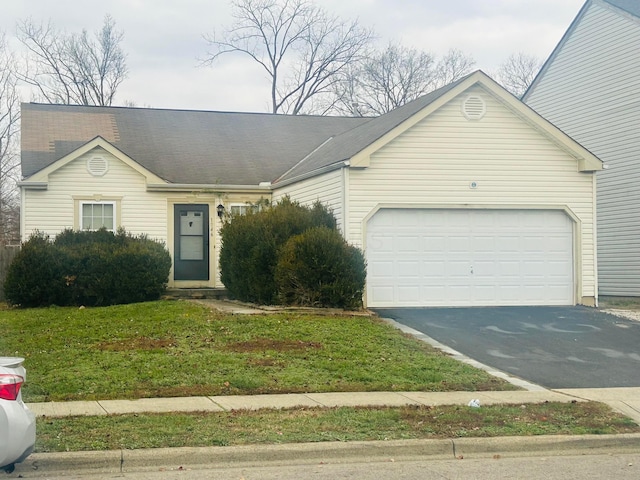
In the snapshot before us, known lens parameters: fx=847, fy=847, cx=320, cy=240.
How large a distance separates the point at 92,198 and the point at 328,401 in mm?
13865

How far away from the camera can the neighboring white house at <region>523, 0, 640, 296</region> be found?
2330 centimetres

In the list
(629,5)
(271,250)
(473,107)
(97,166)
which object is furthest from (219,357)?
(629,5)

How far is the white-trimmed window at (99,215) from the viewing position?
22.6m

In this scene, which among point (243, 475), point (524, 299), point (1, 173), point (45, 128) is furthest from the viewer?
point (1, 173)

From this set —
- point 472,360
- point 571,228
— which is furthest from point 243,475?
point 571,228

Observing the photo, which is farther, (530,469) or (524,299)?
(524,299)

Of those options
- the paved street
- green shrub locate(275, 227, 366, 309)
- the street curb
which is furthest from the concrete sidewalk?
green shrub locate(275, 227, 366, 309)

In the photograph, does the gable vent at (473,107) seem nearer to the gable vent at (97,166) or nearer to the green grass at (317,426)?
the gable vent at (97,166)

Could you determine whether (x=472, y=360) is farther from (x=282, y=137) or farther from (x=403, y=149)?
(x=282, y=137)

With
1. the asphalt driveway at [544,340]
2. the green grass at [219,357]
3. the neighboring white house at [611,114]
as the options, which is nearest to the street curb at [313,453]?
the green grass at [219,357]

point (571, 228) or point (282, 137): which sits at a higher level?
point (282, 137)

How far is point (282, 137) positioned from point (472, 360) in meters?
15.2

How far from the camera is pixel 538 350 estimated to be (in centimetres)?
1480

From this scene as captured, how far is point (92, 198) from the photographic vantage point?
22.5 m
